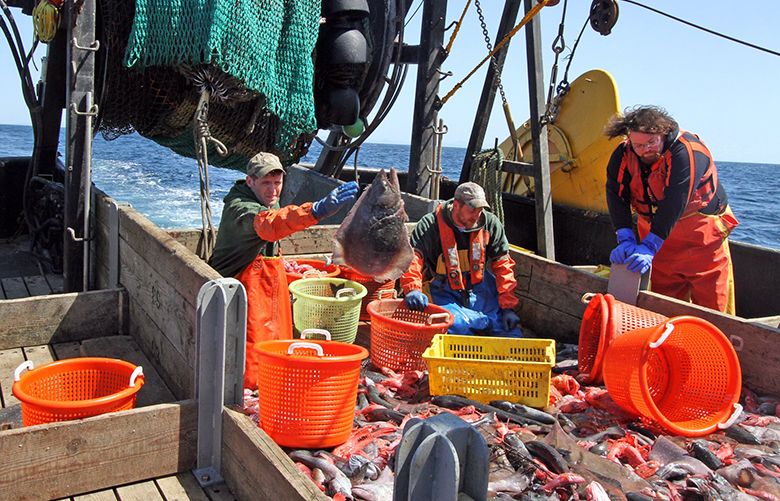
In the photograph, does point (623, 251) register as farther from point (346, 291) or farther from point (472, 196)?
point (346, 291)

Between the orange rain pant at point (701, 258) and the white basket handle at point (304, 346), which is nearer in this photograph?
the white basket handle at point (304, 346)

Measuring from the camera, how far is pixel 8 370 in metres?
4.68

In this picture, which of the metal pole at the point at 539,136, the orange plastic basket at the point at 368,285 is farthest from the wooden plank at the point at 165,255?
the metal pole at the point at 539,136

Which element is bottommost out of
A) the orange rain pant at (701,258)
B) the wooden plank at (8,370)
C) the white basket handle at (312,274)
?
the wooden plank at (8,370)

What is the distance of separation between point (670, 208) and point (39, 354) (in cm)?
474

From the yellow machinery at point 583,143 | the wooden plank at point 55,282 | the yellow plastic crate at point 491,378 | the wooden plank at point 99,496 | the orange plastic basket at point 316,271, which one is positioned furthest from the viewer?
the yellow machinery at point 583,143

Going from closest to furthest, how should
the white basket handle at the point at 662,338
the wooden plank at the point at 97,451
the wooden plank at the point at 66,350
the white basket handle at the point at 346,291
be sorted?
the wooden plank at the point at 97,451 → the white basket handle at the point at 662,338 → the wooden plank at the point at 66,350 → the white basket handle at the point at 346,291

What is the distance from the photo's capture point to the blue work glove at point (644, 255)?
17.4 feet

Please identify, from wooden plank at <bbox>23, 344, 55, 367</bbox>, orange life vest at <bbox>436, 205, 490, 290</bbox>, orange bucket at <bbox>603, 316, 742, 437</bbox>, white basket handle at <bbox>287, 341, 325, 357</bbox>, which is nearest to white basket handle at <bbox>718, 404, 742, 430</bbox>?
orange bucket at <bbox>603, 316, 742, 437</bbox>

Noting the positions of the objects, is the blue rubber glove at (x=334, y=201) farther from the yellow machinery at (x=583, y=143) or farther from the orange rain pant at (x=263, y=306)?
the yellow machinery at (x=583, y=143)

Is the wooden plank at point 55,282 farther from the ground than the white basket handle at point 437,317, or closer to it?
closer to it

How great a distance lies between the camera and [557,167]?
9.68 meters

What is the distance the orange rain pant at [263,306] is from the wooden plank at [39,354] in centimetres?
141

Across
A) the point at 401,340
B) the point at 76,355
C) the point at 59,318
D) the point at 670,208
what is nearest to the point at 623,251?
the point at 670,208
